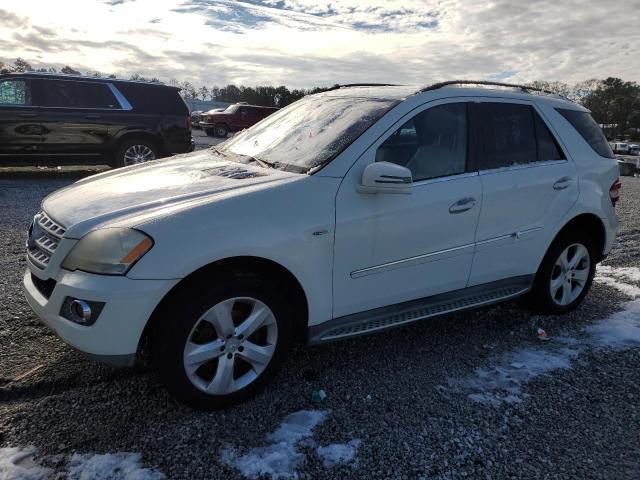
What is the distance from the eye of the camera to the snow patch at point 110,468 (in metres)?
2.34

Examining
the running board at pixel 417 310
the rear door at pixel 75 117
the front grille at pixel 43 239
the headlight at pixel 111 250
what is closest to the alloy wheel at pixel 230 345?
the running board at pixel 417 310

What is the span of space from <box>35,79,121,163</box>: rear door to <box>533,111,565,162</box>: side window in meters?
8.35

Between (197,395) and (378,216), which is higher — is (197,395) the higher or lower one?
the lower one

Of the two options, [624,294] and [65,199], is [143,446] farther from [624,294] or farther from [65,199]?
[624,294]

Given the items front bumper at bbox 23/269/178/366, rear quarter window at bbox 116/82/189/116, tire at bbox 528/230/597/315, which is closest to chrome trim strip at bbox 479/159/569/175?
tire at bbox 528/230/597/315

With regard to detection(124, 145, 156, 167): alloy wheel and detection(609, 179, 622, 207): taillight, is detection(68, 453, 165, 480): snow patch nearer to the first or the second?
detection(609, 179, 622, 207): taillight

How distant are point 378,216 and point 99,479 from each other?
1.94m

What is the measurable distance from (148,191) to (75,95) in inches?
317

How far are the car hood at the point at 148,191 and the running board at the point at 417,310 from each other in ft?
3.04

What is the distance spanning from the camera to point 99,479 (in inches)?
91.5

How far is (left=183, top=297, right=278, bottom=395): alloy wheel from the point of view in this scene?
2.71m

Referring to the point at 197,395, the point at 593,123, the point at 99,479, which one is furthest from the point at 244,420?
the point at 593,123

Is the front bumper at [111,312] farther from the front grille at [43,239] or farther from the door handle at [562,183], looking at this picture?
the door handle at [562,183]

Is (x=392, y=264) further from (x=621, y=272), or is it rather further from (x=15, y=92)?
(x=15, y=92)
